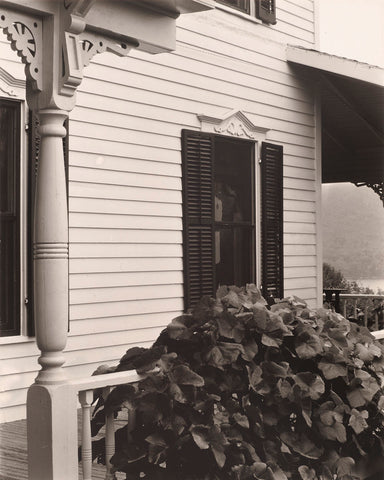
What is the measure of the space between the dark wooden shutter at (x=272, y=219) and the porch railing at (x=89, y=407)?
17.2 feet

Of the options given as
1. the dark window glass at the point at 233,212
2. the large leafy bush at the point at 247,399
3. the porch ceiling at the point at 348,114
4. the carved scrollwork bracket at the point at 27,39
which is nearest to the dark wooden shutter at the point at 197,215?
the dark window glass at the point at 233,212

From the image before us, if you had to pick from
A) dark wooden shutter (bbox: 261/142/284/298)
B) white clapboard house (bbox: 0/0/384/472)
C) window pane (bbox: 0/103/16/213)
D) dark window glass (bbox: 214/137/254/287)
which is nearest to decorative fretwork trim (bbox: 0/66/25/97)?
white clapboard house (bbox: 0/0/384/472)

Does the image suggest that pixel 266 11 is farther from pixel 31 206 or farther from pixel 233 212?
pixel 31 206

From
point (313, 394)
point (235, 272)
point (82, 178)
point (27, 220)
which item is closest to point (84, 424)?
point (313, 394)

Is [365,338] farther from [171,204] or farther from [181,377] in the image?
[171,204]

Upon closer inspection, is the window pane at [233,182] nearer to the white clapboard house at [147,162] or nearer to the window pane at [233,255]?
the white clapboard house at [147,162]

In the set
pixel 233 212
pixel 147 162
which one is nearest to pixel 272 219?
pixel 233 212

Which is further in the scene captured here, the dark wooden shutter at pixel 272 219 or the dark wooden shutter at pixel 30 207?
the dark wooden shutter at pixel 272 219

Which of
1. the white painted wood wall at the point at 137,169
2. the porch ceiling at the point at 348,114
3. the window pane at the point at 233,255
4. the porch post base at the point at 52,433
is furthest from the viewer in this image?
the porch ceiling at the point at 348,114

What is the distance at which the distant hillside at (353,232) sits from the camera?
45.9 m

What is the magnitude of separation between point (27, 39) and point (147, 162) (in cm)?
370

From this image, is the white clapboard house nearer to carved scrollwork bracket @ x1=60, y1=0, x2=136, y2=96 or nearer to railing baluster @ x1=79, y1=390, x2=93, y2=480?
carved scrollwork bracket @ x1=60, y1=0, x2=136, y2=96

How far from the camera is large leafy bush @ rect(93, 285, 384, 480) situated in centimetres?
382

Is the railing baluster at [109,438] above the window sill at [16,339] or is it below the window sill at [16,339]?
below
